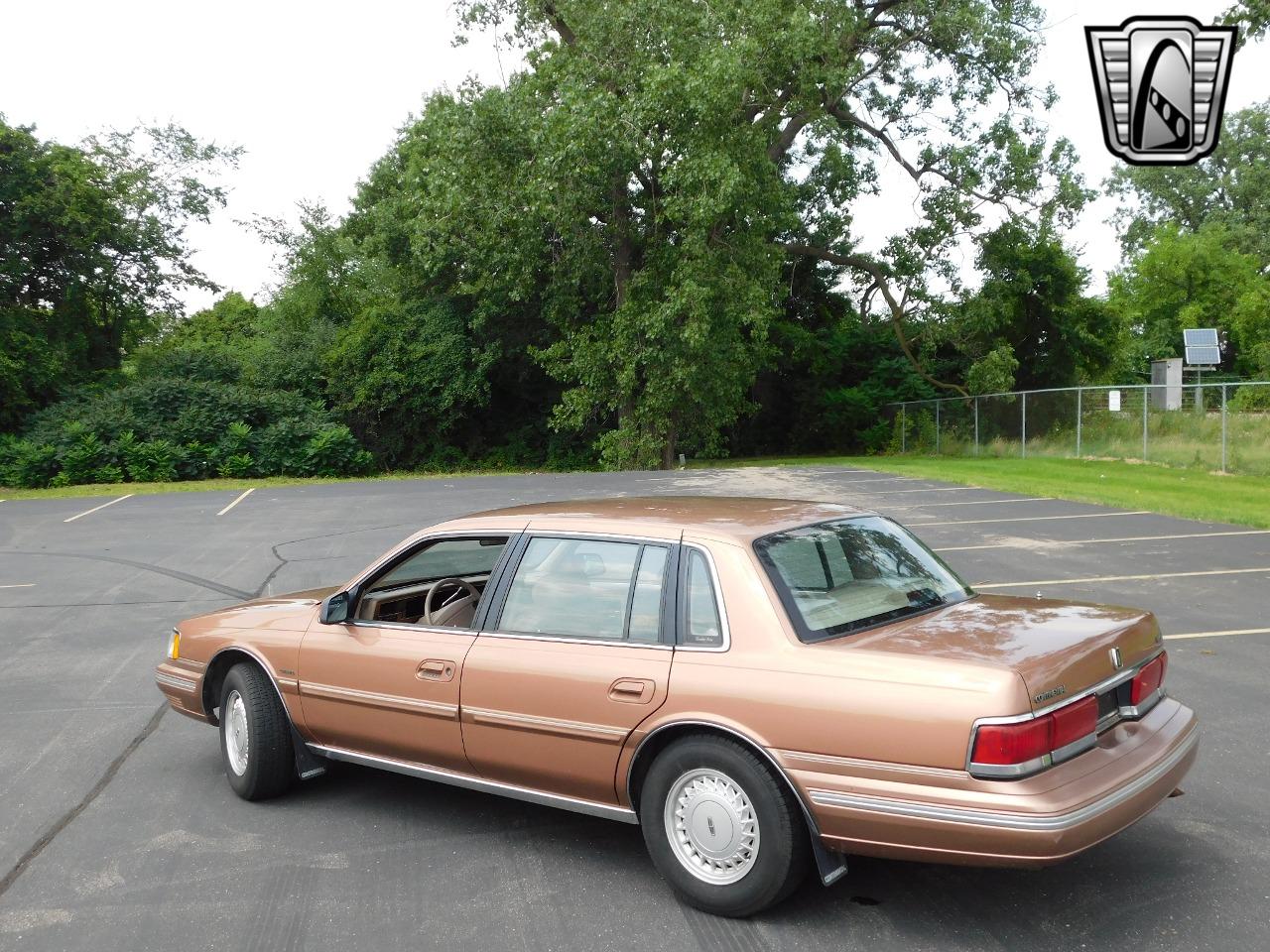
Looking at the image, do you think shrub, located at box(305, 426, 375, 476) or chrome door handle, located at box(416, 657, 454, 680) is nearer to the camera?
chrome door handle, located at box(416, 657, 454, 680)

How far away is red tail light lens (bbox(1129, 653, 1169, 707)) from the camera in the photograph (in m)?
4.24

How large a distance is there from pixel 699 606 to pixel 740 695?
438 mm

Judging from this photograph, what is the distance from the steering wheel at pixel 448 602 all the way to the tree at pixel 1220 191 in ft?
221

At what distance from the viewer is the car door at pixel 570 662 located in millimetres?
4312

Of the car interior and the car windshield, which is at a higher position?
the car windshield

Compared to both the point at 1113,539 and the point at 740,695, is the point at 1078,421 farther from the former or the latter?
the point at 740,695

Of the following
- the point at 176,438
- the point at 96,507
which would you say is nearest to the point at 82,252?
the point at 176,438

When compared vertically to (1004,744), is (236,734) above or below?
below

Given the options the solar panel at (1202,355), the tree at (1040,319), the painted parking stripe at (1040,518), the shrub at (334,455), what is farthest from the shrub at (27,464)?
the solar panel at (1202,355)

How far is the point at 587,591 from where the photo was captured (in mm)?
4660

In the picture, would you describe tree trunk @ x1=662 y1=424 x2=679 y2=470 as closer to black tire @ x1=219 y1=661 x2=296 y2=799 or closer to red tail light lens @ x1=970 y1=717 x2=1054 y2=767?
black tire @ x1=219 y1=661 x2=296 y2=799

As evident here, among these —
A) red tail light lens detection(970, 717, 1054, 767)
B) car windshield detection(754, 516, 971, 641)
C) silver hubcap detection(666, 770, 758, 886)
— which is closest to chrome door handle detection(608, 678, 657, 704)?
silver hubcap detection(666, 770, 758, 886)

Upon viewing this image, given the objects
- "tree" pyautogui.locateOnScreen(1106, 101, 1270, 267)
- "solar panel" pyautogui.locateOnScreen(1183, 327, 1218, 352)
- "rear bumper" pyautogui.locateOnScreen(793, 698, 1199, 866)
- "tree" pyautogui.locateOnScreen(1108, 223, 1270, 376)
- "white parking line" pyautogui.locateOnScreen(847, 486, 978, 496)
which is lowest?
"white parking line" pyautogui.locateOnScreen(847, 486, 978, 496)

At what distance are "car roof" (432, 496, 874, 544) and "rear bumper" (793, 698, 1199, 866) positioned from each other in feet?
3.54
